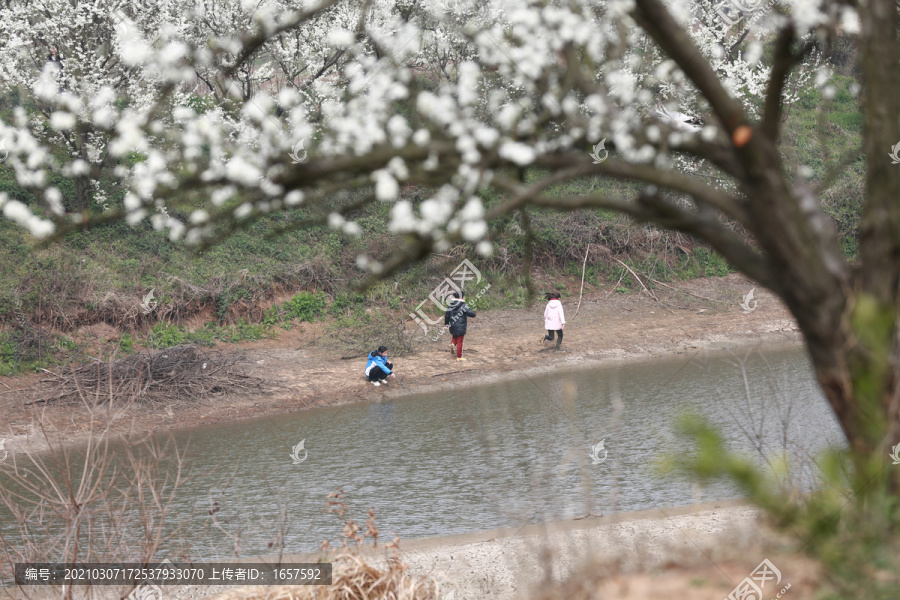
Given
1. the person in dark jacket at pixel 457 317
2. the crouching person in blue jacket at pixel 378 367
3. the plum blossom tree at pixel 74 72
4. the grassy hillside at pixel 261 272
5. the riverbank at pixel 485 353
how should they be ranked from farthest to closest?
the plum blossom tree at pixel 74 72, the grassy hillside at pixel 261 272, the person in dark jacket at pixel 457 317, the crouching person in blue jacket at pixel 378 367, the riverbank at pixel 485 353

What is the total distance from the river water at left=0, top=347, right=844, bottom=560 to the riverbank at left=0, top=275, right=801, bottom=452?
66 centimetres

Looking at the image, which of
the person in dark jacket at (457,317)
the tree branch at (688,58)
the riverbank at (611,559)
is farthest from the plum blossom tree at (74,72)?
the tree branch at (688,58)

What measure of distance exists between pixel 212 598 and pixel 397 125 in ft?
14.1

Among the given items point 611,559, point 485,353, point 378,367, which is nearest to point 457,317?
point 485,353

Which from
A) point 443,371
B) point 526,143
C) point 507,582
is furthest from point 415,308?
point 526,143

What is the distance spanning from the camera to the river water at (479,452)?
877cm

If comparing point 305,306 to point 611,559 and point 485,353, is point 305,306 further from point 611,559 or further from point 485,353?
point 611,559

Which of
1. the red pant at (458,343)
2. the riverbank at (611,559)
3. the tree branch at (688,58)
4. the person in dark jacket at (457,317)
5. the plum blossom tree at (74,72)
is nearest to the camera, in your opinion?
the tree branch at (688,58)

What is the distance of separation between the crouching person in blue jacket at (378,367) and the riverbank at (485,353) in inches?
8.9

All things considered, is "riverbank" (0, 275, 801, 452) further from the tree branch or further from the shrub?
the tree branch

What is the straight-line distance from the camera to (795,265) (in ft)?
9.05

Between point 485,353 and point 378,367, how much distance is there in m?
3.14

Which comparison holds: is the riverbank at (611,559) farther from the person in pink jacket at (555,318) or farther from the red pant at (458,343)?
the person in pink jacket at (555,318)

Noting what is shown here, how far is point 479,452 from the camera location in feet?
37.6
